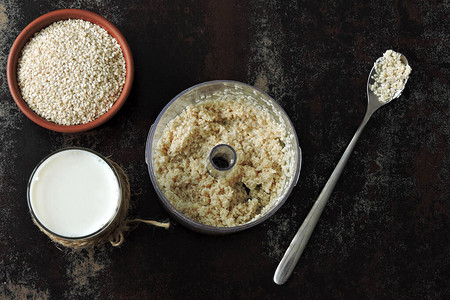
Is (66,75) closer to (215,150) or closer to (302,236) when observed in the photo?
(215,150)

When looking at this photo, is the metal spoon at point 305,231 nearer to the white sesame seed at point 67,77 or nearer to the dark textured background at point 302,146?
the dark textured background at point 302,146

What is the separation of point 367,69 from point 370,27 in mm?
166

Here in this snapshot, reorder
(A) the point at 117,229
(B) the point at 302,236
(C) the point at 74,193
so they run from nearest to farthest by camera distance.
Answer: (C) the point at 74,193
(A) the point at 117,229
(B) the point at 302,236

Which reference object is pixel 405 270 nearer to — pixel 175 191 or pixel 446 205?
pixel 446 205

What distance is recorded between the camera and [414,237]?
67.3 inches

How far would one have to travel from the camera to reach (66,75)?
1545 millimetres

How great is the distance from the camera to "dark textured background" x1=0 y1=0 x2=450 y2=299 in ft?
5.25

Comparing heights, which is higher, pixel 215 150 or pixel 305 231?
pixel 215 150

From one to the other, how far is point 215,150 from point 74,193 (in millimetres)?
463

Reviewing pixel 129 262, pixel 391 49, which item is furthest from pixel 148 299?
pixel 391 49

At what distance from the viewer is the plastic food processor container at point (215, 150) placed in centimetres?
143

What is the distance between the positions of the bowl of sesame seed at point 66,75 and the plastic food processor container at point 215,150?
170 millimetres

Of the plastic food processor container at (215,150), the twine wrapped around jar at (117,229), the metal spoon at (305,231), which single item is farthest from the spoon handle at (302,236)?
the twine wrapped around jar at (117,229)

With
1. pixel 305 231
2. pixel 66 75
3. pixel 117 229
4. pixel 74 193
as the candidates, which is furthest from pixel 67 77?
pixel 305 231
